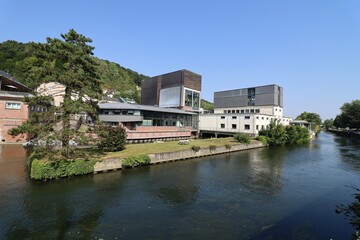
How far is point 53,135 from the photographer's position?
19203 millimetres

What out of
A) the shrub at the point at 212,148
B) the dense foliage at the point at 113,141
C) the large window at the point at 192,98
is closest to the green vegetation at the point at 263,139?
the shrub at the point at 212,148

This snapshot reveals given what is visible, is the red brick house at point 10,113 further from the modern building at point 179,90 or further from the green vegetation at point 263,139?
the green vegetation at point 263,139

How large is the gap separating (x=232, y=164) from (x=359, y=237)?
2531 centimetres

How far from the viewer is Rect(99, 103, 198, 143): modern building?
1636 inches

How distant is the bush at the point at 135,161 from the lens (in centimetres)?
2442

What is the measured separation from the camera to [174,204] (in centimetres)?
1582

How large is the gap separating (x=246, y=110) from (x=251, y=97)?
4782 millimetres

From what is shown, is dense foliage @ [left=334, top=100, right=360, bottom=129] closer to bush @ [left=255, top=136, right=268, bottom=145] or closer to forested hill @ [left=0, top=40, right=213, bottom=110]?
bush @ [left=255, top=136, right=268, bottom=145]

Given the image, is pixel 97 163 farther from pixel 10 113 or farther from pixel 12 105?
pixel 12 105

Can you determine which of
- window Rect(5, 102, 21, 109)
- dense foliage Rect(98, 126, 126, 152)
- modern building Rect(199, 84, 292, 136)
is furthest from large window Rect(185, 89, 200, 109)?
window Rect(5, 102, 21, 109)

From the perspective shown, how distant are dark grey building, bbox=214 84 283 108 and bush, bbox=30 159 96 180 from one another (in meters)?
62.1

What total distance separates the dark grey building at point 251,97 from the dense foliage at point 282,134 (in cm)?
1371

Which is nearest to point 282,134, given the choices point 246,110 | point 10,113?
point 246,110

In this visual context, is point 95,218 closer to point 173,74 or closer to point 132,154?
point 132,154
